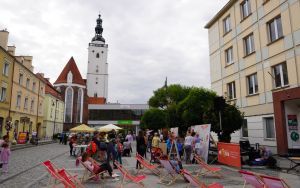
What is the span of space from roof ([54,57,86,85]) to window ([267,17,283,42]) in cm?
7668

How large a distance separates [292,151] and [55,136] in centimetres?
4266

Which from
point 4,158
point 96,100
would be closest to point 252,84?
point 4,158

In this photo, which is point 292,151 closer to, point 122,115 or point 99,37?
point 122,115

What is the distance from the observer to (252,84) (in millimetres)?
20703

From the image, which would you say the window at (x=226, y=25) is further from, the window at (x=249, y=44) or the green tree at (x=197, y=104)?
the green tree at (x=197, y=104)

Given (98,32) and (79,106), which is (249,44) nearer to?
(79,106)

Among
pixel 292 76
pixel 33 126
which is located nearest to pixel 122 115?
pixel 33 126

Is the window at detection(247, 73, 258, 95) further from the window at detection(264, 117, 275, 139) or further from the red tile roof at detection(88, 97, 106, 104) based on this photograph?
the red tile roof at detection(88, 97, 106, 104)

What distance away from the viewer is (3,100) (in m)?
32.5

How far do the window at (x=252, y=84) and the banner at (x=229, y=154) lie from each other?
7.65m

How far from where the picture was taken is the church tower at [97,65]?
3959 inches

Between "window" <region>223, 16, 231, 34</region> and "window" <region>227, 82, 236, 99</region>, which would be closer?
"window" <region>227, 82, 236, 99</region>

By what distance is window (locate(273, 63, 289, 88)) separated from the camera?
17.3 metres

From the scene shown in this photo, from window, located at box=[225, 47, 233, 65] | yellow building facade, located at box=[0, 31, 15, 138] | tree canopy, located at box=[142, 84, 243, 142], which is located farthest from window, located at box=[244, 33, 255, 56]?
yellow building facade, located at box=[0, 31, 15, 138]
